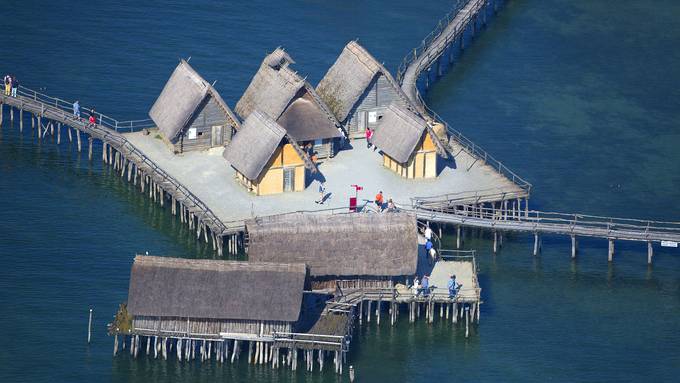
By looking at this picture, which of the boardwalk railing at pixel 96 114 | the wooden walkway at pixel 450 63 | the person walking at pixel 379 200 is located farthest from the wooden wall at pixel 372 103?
the boardwalk railing at pixel 96 114

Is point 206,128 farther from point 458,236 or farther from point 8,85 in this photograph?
point 458,236

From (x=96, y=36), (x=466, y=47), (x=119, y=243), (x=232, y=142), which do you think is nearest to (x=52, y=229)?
(x=119, y=243)

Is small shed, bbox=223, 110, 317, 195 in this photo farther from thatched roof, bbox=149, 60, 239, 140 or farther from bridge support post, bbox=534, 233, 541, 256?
bridge support post, bbox=534, 233, 541, 256

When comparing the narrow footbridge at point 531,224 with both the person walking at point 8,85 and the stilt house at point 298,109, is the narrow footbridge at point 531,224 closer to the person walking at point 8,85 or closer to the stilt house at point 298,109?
the stilt house at point 298,109

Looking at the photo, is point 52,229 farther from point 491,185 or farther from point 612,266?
point 612,266

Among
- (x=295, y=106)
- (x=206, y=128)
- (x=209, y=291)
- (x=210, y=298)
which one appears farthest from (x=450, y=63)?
(x=210, y=298)

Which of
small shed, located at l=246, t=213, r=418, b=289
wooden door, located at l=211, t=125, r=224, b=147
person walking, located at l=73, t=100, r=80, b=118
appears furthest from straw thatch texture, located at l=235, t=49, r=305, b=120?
small shed, located at l=246, t=213, r=418, b=289
